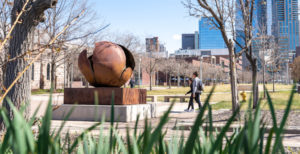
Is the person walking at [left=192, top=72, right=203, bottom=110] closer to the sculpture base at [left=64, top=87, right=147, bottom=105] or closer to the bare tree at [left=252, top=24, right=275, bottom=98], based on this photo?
the sculpture base at [left=64, top=87, right=147, bottom=105]

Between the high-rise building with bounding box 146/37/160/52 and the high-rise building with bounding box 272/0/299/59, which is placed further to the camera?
the high-rise building with bounding box 146/37/160/52

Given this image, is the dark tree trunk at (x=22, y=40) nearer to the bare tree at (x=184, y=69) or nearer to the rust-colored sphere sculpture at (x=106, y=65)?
the rust-colored sphere sculpture at (x=106, y=65)

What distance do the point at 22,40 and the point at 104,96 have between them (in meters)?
6.29

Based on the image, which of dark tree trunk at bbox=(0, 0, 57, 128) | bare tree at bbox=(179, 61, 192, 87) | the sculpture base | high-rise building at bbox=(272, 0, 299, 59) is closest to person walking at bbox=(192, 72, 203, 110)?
the sculpture base

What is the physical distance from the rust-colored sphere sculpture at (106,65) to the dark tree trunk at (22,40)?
17.6 ft

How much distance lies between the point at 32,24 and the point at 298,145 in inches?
215

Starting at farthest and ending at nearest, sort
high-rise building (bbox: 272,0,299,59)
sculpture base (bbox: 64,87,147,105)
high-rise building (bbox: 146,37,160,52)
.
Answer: high-rise building (bbox: 146,37,160,52) < high-rise building (bbox: 272,0,299,59) < sculpture base (bbox: 64,87,147,105)

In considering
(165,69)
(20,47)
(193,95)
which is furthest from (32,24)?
(165,69)

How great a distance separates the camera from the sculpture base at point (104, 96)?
1080cm

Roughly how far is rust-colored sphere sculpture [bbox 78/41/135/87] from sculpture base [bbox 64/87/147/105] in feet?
1.22

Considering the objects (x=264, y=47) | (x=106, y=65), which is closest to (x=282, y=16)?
(x=264, y=47)

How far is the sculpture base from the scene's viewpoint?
10.8 meters

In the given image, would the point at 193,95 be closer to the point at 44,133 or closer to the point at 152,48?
the point at 44,133

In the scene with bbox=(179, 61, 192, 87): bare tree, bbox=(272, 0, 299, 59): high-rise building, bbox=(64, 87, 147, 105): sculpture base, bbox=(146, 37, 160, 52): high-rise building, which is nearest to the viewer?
bbox=(64, 87, 147, 105): sculpture base
